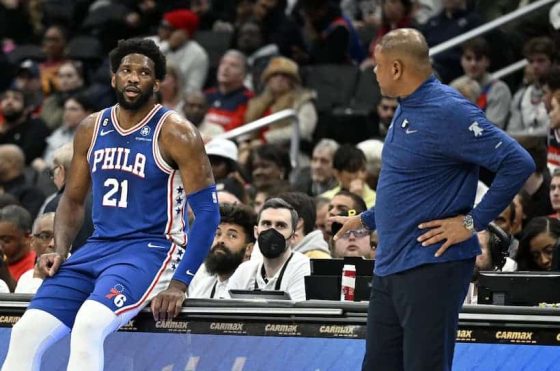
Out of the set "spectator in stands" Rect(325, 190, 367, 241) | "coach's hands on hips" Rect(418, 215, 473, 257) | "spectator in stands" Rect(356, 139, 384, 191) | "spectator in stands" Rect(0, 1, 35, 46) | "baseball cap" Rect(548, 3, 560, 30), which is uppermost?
"spectator in stands" Rect(0, 1, 35, 46)

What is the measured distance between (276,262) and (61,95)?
24.2 ft

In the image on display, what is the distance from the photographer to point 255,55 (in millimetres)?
14773

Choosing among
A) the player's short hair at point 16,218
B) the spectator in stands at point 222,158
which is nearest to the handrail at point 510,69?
the spectator in stands at point 222,158

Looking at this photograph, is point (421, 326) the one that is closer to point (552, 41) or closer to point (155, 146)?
point (155, 146)

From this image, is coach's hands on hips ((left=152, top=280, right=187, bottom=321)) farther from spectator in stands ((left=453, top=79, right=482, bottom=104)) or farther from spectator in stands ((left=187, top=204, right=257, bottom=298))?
spectator in stands ((left=453, top=79, right=482, bottom=104))

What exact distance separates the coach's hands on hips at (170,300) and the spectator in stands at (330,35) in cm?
740

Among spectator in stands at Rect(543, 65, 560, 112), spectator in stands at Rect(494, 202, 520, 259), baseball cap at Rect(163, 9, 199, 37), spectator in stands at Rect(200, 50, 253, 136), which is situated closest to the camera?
spectator in stands at Rect(494, 202, 520, 259)

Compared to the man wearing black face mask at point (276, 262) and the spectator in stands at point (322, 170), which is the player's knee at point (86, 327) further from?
the spectator in stands at point (322, 170)

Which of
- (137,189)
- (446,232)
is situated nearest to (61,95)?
(137,189)

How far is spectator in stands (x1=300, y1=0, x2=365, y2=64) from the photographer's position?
13.9m

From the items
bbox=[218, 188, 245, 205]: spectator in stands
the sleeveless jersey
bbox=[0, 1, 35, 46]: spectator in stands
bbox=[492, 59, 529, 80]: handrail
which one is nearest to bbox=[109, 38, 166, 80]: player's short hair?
the sleeveless jersey

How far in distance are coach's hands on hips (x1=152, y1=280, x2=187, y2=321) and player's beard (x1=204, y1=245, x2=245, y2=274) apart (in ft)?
6.11

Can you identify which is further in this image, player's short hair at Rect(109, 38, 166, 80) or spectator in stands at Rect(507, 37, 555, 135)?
spectator in stands at Rect(507, 37, 555, 135)

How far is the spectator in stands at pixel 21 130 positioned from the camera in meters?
14.4
